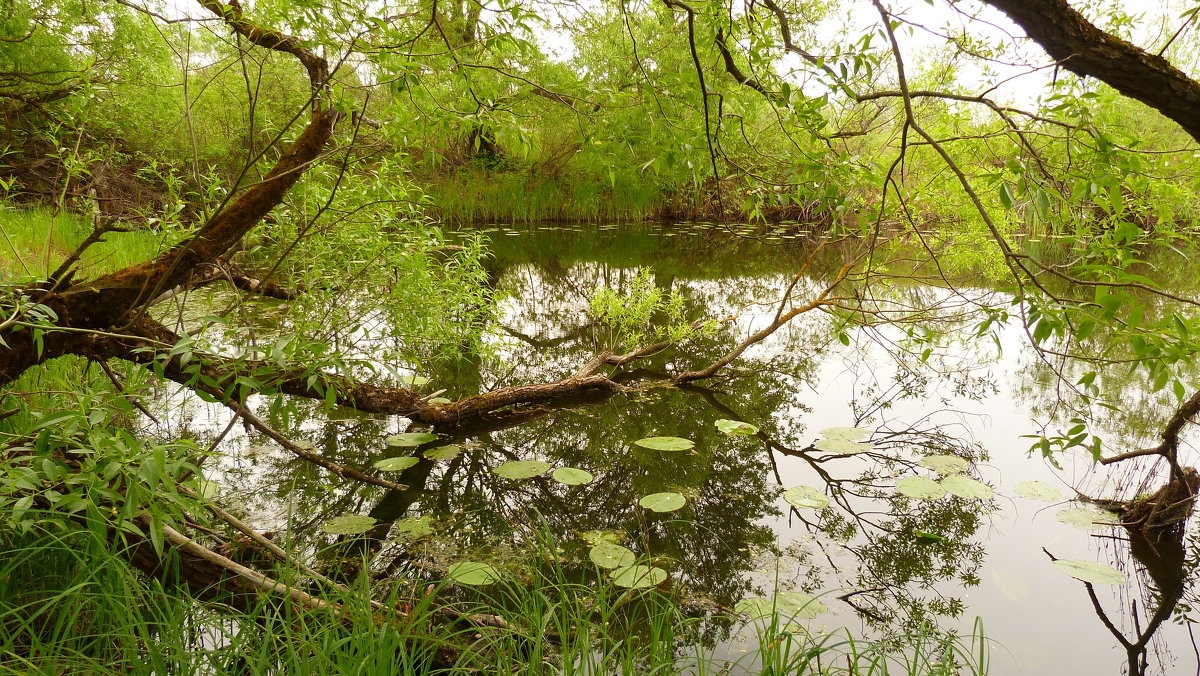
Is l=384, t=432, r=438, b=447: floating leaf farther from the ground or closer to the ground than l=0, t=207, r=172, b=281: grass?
closer to the ground

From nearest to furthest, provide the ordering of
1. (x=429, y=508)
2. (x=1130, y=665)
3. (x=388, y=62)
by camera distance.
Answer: (x=388, y=62)
(x=1130, y=665)
(x=429, y=508)

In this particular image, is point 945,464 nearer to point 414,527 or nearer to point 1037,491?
point 1037,491

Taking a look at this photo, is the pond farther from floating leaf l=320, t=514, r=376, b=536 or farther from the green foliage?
the green foliage

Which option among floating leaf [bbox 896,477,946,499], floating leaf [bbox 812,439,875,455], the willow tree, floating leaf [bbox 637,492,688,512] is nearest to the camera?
the willow tree

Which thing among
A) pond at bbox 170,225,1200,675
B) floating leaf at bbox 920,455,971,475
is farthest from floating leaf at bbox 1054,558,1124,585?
floating leaf at bbox 920,455,971,475

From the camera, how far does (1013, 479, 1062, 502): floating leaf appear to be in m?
3.30

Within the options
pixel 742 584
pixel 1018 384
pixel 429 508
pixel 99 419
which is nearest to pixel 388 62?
pixel 99 419

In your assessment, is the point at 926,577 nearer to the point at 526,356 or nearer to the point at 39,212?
the point at 526,356

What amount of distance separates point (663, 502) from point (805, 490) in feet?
2.68

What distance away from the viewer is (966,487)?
3.36 metres

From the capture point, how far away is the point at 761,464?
3.69 m

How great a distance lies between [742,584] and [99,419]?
89.5 inches

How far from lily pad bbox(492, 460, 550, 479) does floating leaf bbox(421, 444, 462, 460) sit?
0.26 meters

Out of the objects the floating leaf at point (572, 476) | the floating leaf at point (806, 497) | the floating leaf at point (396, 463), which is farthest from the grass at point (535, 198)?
the floating leaf at point (806, 497)
